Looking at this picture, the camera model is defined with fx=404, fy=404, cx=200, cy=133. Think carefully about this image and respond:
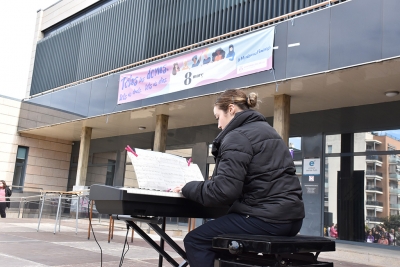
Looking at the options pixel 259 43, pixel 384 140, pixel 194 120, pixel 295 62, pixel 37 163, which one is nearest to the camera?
pixel 295 62

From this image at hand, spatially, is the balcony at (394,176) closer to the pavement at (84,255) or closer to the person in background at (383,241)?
the person in background at (383,241)

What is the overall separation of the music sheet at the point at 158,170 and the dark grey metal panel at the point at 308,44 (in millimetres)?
5373

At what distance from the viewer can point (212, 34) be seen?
36.4 feet

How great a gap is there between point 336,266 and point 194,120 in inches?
288

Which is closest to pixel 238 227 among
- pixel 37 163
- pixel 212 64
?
pixel 212 64

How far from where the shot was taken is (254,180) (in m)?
2.43

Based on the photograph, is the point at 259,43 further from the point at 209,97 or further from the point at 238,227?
the point at 238,227

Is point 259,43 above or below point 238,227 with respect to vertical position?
above

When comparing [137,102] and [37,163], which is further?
[37,163]

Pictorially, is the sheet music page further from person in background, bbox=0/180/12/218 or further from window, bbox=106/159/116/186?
window, bbox=106/159/116/186

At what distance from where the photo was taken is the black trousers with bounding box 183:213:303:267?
2457 mm

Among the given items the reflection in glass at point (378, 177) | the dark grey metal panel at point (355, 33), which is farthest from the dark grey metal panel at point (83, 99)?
the dark grey metal panel at point (355, 33)

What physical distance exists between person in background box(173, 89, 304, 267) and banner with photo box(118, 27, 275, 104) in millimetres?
6135

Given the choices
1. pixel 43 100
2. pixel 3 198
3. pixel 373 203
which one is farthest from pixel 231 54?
pixel 43 100
